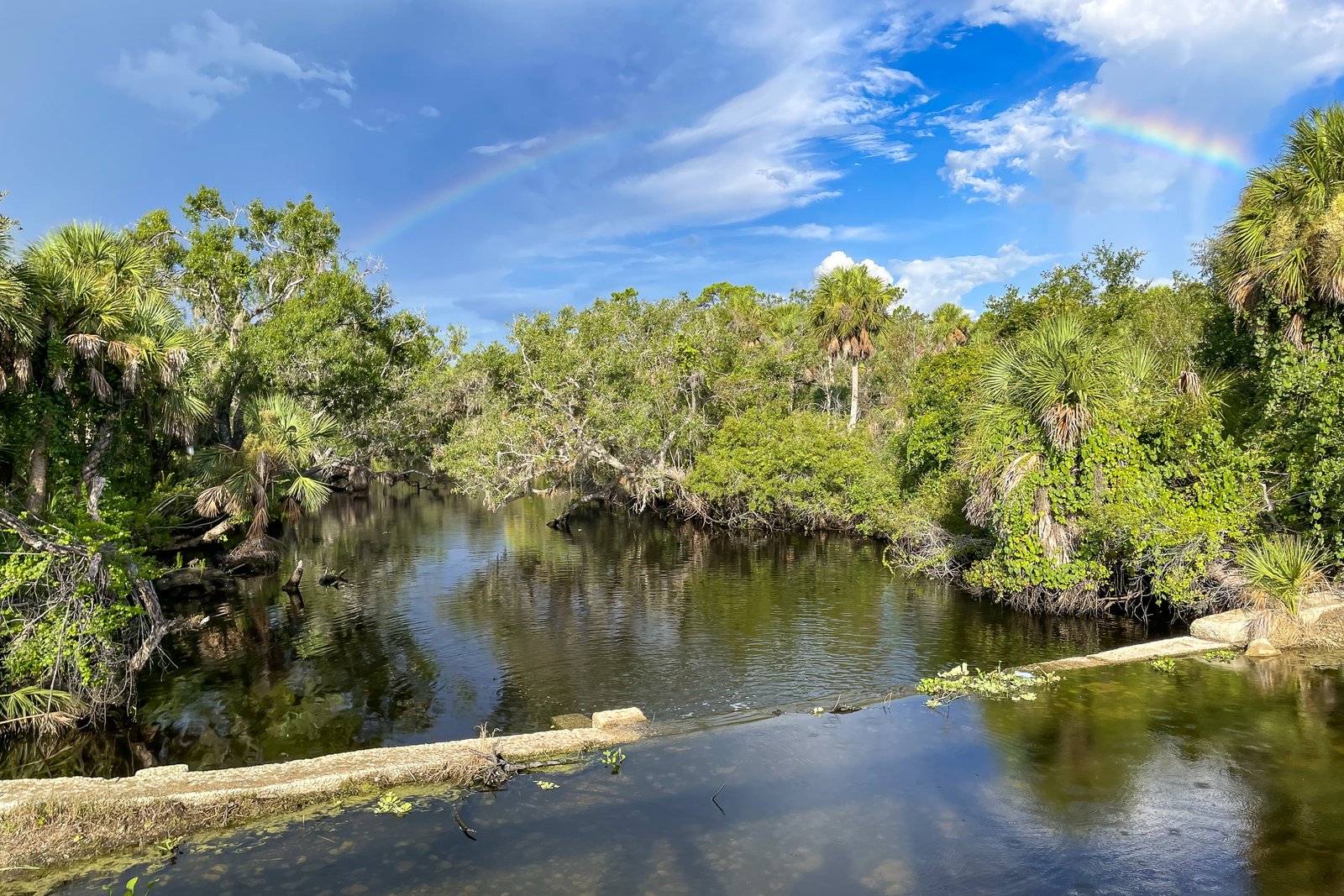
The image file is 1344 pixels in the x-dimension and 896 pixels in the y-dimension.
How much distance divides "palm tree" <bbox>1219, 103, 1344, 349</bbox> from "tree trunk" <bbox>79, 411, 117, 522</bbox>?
20959 millimetres

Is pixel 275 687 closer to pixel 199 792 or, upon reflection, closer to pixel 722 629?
pixel 199 792

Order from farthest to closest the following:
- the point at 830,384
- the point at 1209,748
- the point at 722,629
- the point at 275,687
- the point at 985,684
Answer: the point at 830,384 < the point at 722,629 < the point at 275,687 < the point at 985,684 < the point at 1209,748

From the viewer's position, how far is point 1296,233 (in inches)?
556

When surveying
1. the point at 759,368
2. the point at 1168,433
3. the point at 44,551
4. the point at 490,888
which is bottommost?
the point at 490,888

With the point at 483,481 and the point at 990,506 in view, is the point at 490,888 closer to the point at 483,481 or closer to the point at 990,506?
the point at 990,506

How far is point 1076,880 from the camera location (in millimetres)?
7312

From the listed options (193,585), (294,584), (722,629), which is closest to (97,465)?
(294,584)

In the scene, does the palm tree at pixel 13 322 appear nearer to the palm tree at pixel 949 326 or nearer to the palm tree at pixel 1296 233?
the palm tree at pixel 1296 233

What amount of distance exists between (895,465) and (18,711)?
26.6 meters

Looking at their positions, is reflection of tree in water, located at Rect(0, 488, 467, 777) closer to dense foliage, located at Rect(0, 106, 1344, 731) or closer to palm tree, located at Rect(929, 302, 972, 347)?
dense foliage, located at Rect(0, 106, 1344, 731)

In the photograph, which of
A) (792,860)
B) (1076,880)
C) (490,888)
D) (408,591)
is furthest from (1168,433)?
(408,591)

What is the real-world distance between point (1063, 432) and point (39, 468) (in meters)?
19.5

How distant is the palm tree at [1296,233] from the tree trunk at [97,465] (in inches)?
A: 825

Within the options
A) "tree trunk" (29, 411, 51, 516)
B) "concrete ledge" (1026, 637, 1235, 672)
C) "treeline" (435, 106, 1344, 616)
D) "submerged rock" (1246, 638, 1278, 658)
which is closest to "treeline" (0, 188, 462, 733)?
"tree trunk" (29, 411, 51, 516)
